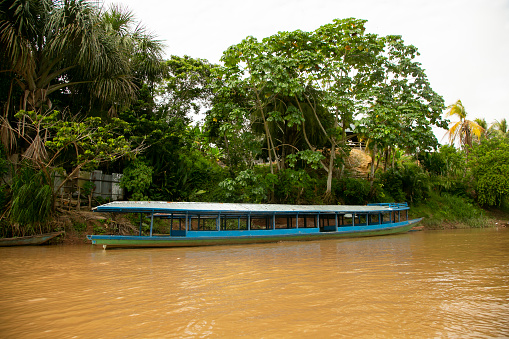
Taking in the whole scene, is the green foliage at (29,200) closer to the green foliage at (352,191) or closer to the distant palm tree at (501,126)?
A: the green foliage at (352,191)

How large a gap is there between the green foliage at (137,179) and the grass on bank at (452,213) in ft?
45.5

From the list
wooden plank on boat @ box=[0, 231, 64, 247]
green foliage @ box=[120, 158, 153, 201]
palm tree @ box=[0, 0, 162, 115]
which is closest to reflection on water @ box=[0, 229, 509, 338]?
wooden plank on boat @ box=[0, 231, 64, 247]

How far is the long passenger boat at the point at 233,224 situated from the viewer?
9.50m

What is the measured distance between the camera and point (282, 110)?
15641 millimetres

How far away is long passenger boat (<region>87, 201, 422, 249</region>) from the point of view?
950cm

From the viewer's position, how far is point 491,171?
744 inches

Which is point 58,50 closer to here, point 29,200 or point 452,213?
point 29,200

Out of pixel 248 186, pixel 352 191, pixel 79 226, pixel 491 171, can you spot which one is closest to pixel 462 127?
pixel 491 171

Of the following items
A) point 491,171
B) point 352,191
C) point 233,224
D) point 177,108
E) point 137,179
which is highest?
point 177,108

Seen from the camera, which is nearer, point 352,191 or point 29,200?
point 29,200

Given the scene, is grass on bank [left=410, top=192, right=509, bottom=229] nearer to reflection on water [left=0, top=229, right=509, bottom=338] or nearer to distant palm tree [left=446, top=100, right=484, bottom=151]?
distant palm tree [left=446, top=100, right=484, bottom=151]

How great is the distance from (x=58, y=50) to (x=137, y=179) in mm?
4958

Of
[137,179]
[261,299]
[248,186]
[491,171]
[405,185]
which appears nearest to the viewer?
[261,299]

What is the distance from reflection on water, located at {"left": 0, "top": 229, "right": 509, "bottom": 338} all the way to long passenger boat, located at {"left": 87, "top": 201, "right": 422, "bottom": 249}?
3.06 m
